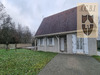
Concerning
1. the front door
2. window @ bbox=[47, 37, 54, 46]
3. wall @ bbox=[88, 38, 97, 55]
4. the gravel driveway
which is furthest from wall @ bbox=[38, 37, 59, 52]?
the gravel driveway

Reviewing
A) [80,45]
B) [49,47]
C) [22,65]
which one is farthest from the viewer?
[49,47]

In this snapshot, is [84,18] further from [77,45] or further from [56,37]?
[56,37]

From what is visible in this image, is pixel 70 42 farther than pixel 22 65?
Yes

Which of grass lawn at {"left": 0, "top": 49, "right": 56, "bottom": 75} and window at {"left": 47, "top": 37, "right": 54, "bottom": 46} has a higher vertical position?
window at {"left": 47, "top": 37, "right": 54, "bottom": 46}

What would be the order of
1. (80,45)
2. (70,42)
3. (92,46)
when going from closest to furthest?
1. (92,46)
2. (80,45)
3. (70,42)

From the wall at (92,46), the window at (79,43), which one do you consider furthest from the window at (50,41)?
A: the wall at (92,46)

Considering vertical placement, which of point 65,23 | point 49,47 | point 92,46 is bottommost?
point 49,47

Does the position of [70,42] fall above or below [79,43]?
above

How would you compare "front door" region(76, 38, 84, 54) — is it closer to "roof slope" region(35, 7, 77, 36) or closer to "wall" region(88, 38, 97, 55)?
"wall" region(88, 38, 97, 55)

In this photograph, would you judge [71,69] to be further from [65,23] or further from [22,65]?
[65,23]

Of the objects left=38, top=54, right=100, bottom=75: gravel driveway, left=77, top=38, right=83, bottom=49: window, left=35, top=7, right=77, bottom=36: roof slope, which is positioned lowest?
left=38, top=54, right=100, bottom=75: gravel driveway

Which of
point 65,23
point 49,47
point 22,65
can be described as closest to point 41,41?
point 49,47

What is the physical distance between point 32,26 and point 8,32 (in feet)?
101

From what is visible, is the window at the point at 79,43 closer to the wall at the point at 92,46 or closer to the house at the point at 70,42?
the house at the point at 70,42
